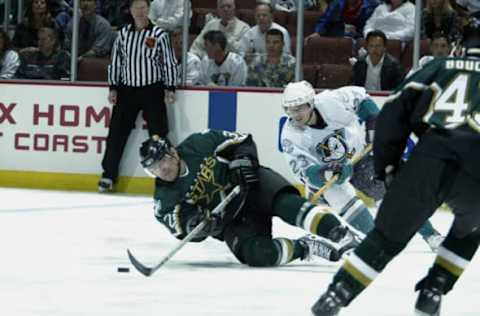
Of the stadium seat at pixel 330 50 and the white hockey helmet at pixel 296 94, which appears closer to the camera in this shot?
the white hockey helmet at pixel 296 94

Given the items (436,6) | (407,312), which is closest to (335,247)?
(407,312)

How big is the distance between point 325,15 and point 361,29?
26 cm

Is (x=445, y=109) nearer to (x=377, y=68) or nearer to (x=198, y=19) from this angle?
(x=377, y=68)

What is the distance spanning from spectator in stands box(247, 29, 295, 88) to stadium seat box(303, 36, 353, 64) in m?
0.16

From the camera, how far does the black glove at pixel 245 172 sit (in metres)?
5.28

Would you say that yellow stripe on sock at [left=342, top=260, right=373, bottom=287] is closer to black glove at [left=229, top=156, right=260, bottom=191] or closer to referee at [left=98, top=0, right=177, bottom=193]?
black glove at [left=229, top=156, right=260, bottom=191]

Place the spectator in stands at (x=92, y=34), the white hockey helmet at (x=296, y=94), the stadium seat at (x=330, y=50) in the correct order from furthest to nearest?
the spectator in stands at (x=92, y=34) < the stadium seat at (x=330, y=50) < the white hockey helmet at (x=296, y=94)

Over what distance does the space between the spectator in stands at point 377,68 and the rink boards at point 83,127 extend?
66 centimetres

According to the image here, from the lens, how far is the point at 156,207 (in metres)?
5.35

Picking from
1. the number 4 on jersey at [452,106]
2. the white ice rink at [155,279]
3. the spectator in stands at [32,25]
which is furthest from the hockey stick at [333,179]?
the spectator in stands at [32,25]

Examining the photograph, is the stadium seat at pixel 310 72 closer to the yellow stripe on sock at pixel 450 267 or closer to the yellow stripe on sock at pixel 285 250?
the yellow stripe on sock at pixel 285 250

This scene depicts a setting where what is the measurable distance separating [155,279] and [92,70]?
4.83m

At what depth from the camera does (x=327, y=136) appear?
597 centimetres

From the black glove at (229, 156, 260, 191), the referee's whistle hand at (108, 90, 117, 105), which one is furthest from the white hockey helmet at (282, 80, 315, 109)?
the referee's whistle hand at (108, 90, 117, 105)
